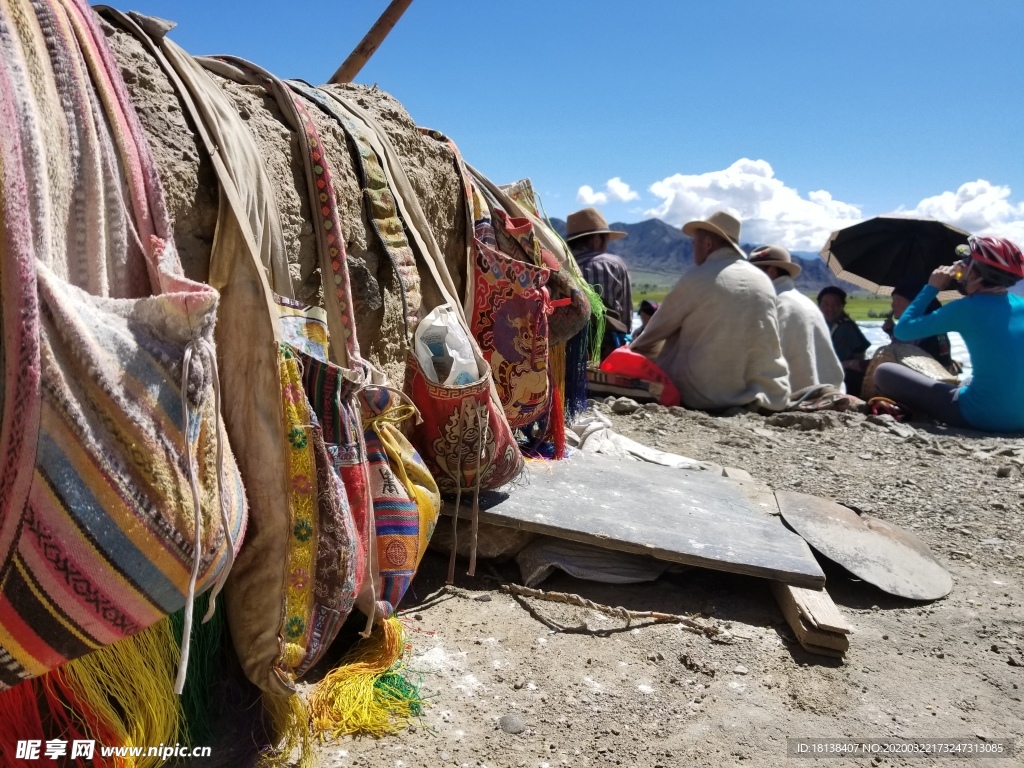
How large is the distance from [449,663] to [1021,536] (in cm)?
305

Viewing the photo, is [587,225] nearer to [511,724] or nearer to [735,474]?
[735,474]

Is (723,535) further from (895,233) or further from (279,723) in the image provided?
(895,233)

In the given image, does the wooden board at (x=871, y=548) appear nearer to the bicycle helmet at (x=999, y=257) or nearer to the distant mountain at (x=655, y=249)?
the bicycle helmet at (x=999, y=257)

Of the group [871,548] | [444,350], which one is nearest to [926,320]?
[871,548]

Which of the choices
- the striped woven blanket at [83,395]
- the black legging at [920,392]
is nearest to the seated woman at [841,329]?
the black legging at [920,392]

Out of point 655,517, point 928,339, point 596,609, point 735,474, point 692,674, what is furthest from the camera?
point 928,339

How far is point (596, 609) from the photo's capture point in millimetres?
2740

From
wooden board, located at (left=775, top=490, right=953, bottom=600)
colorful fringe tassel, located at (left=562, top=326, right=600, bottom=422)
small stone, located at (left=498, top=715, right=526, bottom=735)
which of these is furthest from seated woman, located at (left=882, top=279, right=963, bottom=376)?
small stone, located at (left=498, top=715, right=526, bottom=735)

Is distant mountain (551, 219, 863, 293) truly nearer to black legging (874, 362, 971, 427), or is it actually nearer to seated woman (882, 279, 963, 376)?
seated woman (882, 279, 963, 376)

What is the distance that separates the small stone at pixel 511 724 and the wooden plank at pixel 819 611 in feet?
3.51

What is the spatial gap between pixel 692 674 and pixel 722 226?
16.1ft

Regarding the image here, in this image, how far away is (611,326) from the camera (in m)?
7.12

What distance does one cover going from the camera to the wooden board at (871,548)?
308cm

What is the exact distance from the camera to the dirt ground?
204cm
